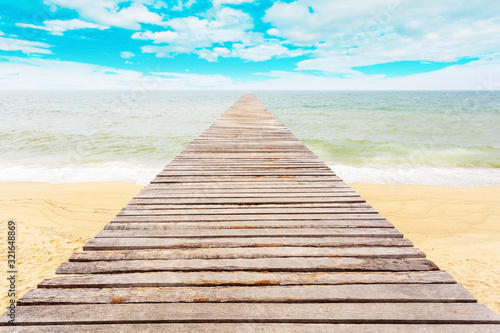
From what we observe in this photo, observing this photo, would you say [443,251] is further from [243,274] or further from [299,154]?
[243,274]

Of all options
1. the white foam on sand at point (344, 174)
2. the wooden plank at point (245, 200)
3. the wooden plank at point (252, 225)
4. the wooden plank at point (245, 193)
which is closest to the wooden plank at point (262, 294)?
the wooden plank at point (252, 225)

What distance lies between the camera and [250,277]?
1690mm

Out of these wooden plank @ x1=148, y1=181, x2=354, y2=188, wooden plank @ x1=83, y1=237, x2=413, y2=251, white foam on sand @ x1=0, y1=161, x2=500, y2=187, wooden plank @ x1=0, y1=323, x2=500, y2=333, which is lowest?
white foam on sand @ x1=0, y1=161, x2=500, y2=187

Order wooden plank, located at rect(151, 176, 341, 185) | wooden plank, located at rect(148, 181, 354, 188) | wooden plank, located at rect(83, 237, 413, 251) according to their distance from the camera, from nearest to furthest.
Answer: wooden plank, located at rect(83, 237, 413, 251) → wooden plank, located at rect(148, 181, 354, 188) → wooden plank, located at rect(151, 176, 341, 185)

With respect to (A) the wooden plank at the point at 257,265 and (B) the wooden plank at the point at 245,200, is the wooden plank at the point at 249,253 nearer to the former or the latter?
(A) the wooden plank at the point at 257,265

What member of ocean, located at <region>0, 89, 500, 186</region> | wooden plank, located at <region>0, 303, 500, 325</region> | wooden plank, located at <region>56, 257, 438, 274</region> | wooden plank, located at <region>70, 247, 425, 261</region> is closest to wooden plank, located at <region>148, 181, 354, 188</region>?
wooden plank, located at <region>70, 247, 425, 261</region>

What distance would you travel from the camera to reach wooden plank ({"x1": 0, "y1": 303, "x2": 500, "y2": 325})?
4.59 ft

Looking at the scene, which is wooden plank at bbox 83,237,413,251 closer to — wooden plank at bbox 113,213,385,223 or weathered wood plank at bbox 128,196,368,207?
wooden plank at bbox 113,213,385,223

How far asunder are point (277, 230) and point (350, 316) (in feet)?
3.02

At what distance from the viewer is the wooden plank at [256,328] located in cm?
135

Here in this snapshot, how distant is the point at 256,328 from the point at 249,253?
600 millimetres

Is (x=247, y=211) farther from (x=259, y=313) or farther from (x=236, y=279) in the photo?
(x=259, y=313)

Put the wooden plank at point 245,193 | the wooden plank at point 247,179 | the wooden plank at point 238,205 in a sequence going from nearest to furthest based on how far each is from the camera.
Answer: the wooden plank at point 238,205
the wooden plank at point 245,193
the wooden plank at point 247,179

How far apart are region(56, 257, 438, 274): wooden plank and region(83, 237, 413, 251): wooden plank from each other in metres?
0.17
